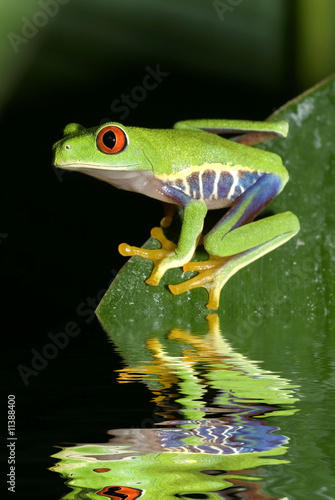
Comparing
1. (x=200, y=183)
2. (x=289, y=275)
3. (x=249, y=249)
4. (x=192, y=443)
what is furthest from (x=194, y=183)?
(x=192, y=443)

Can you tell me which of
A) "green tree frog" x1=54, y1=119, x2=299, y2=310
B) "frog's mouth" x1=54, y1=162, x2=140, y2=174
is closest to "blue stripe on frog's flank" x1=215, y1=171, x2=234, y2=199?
"green tree frog" x1=54, y1=119, x2=299, y2=310

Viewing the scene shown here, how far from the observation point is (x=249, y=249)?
1795 mm

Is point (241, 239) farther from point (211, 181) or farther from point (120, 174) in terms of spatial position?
point (120, 174)

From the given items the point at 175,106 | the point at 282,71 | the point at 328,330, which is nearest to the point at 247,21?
the point at 282,71

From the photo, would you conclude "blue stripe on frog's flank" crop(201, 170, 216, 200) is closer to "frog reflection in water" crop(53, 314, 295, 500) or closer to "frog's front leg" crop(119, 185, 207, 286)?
"frog's front leg" crop(119, 185, 207, 286)

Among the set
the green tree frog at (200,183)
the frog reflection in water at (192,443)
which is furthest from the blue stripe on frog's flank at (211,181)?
the frog reflection in water at (192,443)

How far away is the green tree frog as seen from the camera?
1741 millimetres

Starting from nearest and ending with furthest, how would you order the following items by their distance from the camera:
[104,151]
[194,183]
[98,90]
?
1. [104,151]
2. [194,183]
3. [98,90]

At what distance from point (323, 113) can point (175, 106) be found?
1.98ft

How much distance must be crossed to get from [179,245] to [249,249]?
20cm

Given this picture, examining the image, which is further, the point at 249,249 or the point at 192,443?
the point at 249,249

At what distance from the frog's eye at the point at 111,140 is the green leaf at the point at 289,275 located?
29cm

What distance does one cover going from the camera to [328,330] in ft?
5.44

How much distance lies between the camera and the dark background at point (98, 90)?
1.91 meters
